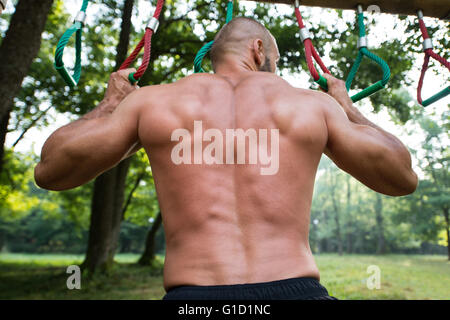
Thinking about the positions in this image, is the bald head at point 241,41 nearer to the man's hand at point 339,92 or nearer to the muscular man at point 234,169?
the muscular man at point 234,169

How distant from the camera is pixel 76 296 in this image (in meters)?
8.50

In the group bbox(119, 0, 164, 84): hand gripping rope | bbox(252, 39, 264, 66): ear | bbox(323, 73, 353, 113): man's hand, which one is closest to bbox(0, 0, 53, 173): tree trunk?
bbox(119, 0, 164, 84): hand gripping rope

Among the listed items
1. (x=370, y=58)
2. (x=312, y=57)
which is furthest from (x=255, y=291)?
(x=370, y=58)

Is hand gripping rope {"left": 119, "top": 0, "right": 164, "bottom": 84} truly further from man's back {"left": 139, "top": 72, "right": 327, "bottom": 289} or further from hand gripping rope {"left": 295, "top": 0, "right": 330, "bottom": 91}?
hand gripping rope {"left": 295, "top": 0, "right": 330, "bottom": 91}

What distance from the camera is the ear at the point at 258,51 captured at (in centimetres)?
188

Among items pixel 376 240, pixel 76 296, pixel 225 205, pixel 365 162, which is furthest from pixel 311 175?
pixel 376 240

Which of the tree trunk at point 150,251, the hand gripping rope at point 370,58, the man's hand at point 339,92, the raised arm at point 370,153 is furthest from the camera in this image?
the tree trunk at point 150,251

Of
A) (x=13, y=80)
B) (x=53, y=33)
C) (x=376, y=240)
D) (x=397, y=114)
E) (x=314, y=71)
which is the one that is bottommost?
(x=376, y=240)

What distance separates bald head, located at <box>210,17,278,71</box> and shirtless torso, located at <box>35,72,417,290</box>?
262 mm

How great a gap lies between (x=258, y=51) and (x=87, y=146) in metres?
0.99

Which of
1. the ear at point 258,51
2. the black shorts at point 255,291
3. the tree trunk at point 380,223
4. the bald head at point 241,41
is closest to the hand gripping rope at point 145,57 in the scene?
the bald head at point 241,41

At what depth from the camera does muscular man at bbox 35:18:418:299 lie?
1.23m
